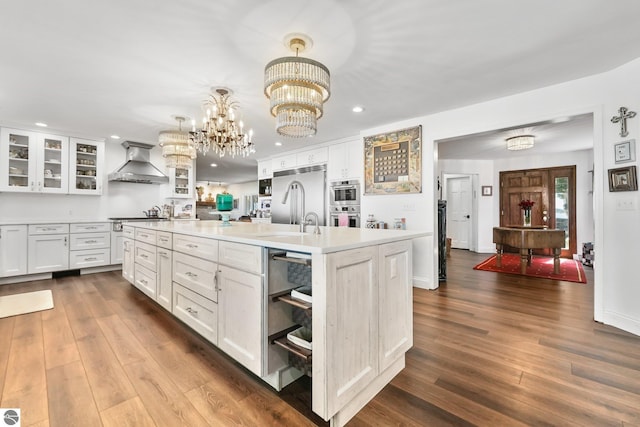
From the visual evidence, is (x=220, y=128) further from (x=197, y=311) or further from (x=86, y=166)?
(x=86, y=166)

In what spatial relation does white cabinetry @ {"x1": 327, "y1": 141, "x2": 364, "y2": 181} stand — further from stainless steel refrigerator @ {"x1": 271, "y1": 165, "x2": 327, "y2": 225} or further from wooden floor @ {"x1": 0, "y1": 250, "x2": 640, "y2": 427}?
wooden floor @ {"x1": 0, "y1": 250, "x2": 640, "y2": 427}

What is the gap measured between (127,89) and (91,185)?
9.23ft

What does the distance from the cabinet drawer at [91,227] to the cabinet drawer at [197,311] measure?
3.27m

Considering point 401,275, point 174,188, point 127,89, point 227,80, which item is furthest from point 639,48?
point 174,188

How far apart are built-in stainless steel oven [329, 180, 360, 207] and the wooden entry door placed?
437cm

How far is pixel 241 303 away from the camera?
163 cm

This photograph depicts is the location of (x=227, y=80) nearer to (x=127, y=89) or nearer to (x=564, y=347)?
(x=127, y=89)

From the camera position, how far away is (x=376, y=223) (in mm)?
4164

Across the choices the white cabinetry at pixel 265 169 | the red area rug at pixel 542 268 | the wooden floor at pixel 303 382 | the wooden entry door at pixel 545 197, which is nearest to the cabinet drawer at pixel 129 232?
the wooden floor at pixel 303 382

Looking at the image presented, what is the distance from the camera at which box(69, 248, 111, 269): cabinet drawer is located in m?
4.31

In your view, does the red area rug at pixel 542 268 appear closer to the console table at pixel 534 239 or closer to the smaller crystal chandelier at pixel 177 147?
the console table at pixel 534 239


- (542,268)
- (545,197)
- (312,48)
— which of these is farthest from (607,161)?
(545,197)

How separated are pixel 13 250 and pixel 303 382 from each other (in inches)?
189

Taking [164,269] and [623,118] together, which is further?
[164,269]
